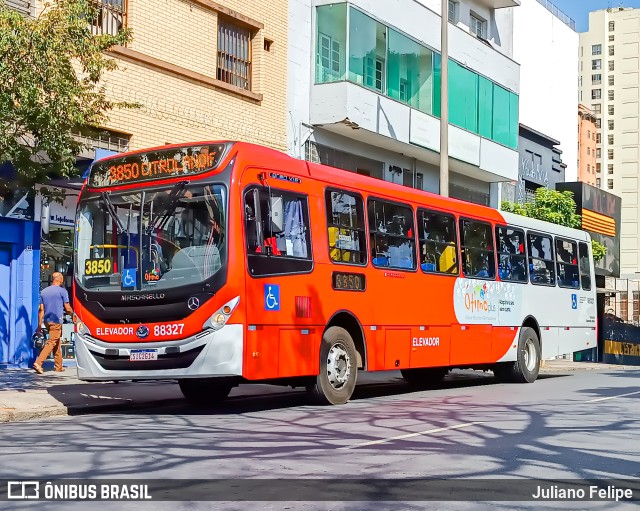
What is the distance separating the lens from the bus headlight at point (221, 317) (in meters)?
11.8

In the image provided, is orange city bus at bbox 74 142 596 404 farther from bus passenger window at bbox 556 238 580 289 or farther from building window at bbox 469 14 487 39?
building window at bbox 469 14 487 39

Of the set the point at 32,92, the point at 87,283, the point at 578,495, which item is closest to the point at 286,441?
the point at 578,495

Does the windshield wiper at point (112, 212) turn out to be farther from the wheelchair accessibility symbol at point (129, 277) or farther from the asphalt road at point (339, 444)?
the asphalt road at point (339, 444)

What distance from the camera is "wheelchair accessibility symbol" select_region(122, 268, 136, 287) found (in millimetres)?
12359

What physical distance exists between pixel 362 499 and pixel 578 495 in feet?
5.09

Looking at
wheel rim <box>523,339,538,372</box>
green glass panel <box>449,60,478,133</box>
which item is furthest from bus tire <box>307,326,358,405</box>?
green glass panel <box>449,60,478,133</box>

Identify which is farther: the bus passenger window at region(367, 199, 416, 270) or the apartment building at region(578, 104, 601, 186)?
the apartment building at region(578, 104, 601, 186)

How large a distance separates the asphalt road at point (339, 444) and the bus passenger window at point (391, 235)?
7.06 ft

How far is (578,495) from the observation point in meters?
7.06

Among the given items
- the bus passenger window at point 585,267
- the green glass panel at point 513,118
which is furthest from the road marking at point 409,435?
the green glass panel at point 513,118

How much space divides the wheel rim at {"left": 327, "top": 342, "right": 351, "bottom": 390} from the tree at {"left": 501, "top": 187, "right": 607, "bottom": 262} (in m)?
22.9

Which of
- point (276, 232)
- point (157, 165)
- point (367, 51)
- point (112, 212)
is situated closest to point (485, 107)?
point (367, 51)

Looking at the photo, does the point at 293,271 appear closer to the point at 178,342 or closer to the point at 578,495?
the point at 178,342

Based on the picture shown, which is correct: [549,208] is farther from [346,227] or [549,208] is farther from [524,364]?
[346,227]
